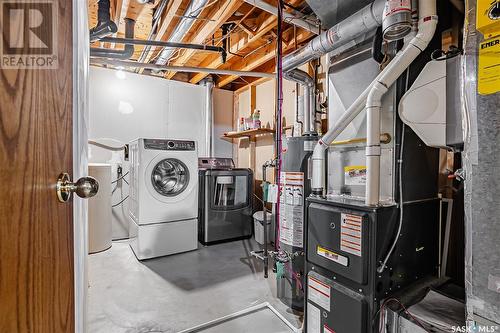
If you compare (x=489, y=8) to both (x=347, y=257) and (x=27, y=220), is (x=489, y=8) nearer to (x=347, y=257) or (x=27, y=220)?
(x=347, y=257)

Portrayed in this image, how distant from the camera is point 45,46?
604mm

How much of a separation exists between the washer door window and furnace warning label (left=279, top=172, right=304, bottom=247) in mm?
1589

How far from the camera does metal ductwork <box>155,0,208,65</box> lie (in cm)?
219

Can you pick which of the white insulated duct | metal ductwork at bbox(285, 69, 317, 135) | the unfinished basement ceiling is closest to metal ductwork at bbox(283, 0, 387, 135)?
metal ductwork at bbox(285, 69, 317, 135)

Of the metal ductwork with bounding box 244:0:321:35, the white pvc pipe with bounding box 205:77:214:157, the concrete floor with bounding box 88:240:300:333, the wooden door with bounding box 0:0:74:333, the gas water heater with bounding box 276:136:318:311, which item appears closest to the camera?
the wooden door with bounding box 0:0:74:333

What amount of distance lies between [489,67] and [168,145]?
9.21 feet

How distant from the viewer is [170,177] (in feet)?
11.0

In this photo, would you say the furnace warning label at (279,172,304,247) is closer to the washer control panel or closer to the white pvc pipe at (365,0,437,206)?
the white pvc pipe at (365,0,437,206)

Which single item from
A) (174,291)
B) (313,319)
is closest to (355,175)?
(313,319)

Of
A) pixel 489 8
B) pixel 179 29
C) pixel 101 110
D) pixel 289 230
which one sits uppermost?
pixel 179 29

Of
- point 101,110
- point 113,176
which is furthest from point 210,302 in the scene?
point 101,110

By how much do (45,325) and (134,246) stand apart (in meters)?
2.68

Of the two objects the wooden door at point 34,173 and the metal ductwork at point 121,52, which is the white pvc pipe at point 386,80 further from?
the metal ductwork at point 121,52

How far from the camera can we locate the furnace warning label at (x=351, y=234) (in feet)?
4.04
